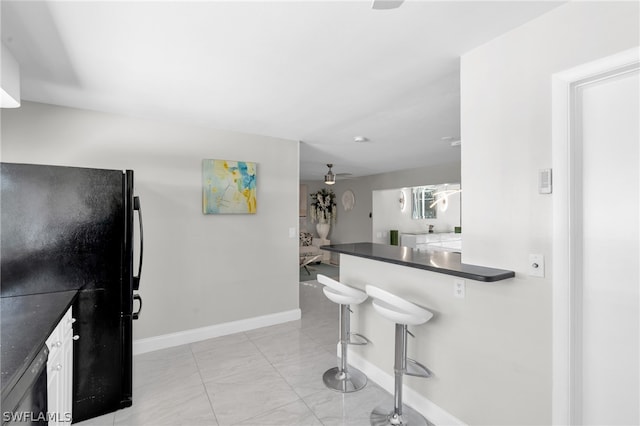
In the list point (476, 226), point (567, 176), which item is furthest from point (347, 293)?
point (567, 176)

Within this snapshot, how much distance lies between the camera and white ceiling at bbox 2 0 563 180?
1.53 meters

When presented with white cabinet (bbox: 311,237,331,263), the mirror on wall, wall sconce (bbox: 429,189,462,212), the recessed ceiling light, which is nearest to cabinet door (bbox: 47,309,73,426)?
the recessed ceiling light

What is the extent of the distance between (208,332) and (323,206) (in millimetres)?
5848

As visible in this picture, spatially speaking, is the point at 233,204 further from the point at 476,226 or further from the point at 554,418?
the point at 554,418

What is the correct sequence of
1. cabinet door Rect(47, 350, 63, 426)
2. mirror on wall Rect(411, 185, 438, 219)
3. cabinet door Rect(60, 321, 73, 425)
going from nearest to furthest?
cabinet door Rect(47, 350, 63, 426)
cabinet door Rect(60, 321, 73, 425)
mirror on wall Rect(411, 185, 438, 219)

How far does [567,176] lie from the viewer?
57.1 inches

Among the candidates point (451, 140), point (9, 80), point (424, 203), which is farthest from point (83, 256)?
point (424, 203)

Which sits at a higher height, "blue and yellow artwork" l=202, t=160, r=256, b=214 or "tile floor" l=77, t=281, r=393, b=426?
"blue and yellow artwork" l=202, t=160, r=256, b=214

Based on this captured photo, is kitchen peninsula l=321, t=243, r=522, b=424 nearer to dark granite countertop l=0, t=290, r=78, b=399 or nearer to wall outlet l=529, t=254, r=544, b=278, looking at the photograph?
wall outlet l=529, t=254, r=544, b=278

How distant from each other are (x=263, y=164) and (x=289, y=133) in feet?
1.64

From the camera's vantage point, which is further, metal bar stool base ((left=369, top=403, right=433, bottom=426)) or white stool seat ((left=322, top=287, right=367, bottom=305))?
white stool seat ((left=322, top=287, right=367, bottom=305))

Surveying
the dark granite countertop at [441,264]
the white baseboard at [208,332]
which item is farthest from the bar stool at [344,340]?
the white baseboard at [208,332]

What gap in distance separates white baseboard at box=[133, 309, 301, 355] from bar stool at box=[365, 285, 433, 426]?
1988 millimetres

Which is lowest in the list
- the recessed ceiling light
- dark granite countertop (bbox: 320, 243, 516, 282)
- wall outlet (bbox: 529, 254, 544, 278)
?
dark granite countertop (bbox: 320, 243, 516, 282)
